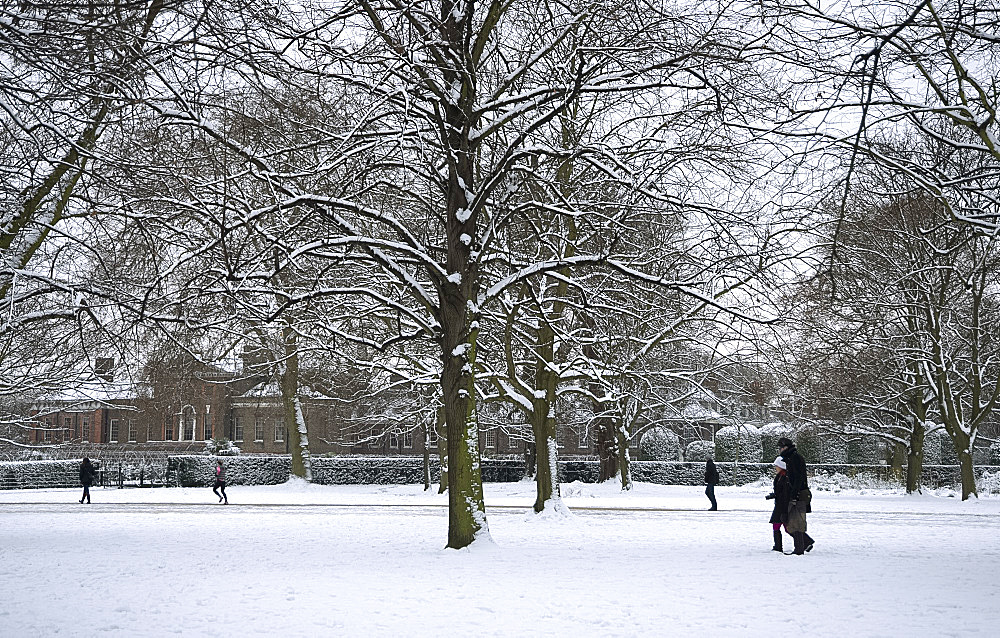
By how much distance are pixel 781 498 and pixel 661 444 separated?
40.5 metres

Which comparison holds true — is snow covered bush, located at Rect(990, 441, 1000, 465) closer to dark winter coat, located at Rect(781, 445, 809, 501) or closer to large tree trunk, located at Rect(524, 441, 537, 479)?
large tree trunk, located at Rect(524, 441, 537, 479)

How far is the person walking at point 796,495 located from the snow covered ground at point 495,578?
363 mm

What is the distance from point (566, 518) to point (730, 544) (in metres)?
6.61

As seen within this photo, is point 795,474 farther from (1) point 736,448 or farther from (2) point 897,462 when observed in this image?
(1) point 736,448

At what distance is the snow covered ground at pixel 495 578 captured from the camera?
8.48 meters

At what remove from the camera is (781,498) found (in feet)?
45.8

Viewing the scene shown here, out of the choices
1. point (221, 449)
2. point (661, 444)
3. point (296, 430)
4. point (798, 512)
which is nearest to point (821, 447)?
point (661, 444)

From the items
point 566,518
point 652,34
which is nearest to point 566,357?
point 566,518

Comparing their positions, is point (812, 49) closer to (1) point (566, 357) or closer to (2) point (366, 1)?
(2) point (366, 1)

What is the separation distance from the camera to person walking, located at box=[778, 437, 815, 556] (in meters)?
13.8

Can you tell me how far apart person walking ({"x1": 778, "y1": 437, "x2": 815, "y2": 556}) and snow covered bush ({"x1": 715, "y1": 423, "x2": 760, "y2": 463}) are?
34621 mm

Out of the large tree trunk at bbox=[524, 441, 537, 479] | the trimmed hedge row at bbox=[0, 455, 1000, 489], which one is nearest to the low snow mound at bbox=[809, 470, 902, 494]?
the trimmed hedge row at bbox=[0, 455, 1000, 489]

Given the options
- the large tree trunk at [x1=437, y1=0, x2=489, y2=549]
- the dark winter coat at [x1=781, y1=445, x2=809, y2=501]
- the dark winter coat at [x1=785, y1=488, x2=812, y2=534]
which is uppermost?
the large tree trunk at [x1=437, y1=0, x2=489, y2=549]

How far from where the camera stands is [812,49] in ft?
39.0
